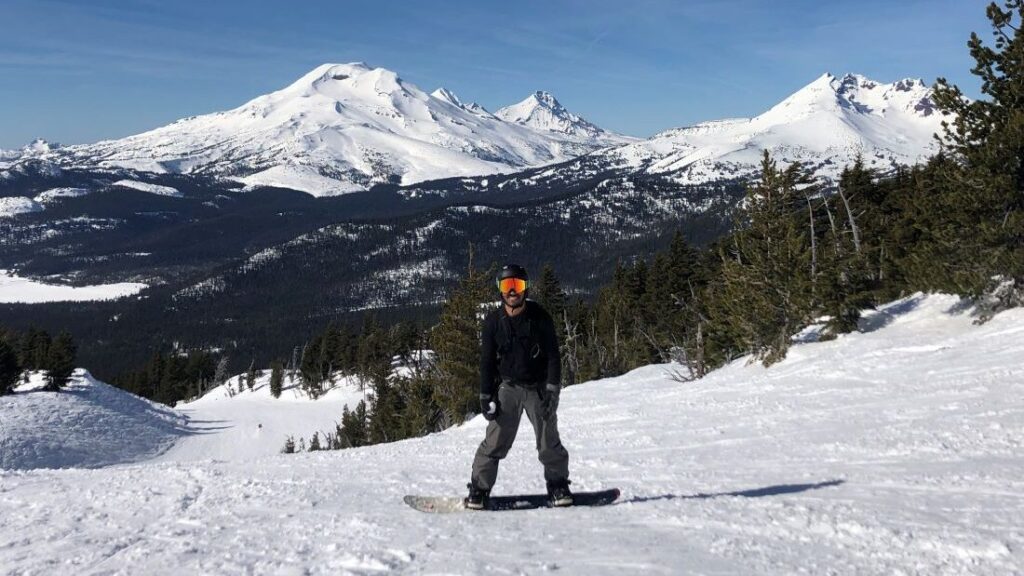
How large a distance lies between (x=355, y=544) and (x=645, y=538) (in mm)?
2618

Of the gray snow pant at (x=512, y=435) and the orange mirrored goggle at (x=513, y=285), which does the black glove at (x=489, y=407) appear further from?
the orange mirrored goggle at (x=513, y=285)

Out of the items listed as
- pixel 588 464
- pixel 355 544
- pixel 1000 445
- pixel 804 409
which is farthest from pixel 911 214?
pixel 355 544

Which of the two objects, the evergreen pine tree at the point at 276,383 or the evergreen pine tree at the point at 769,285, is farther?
the evergreen pine tree at the point at 276,383

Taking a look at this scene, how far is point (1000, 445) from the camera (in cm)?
911

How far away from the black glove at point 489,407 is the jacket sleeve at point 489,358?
0.18 ft

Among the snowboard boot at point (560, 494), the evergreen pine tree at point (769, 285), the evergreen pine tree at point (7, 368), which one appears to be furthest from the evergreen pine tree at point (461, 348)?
the evergreen pine tree at point (7, 368)

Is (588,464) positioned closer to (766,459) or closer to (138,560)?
(766,459)

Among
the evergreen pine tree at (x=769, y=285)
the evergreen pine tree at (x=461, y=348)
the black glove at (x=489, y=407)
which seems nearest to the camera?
the black glove at (x=489, y=407)

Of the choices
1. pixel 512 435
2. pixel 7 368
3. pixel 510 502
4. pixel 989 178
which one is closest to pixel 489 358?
pixel 512 435

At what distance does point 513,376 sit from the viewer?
7.15 meters

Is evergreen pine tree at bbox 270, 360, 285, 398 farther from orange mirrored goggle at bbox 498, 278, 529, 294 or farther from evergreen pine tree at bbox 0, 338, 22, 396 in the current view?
orange mirrored goggle at bbox 498, 278, 529, 294

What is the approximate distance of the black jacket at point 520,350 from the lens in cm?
714

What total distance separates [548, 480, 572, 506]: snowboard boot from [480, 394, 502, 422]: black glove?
3.69 ft

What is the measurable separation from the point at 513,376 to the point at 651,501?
2.25m
